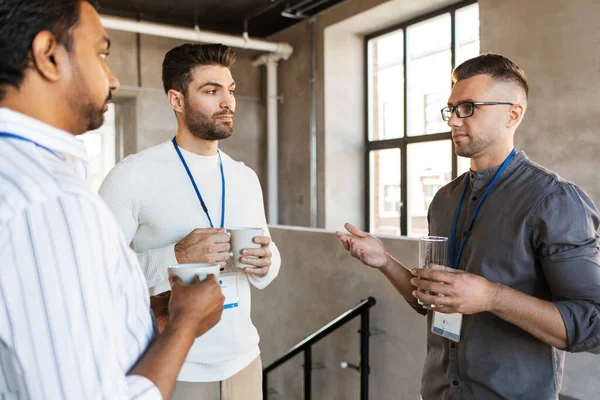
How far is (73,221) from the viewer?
688mm

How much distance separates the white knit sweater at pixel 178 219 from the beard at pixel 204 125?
0.26ft

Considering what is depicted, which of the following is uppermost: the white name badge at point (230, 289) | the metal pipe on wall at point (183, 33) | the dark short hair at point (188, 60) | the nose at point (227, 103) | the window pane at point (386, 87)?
the metal pipe on wall at point (183, 33)

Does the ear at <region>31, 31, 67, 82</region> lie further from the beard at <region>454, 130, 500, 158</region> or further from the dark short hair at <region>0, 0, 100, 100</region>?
the beard at <region>454, 130, 500, 158</region>

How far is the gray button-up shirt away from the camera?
129 cm

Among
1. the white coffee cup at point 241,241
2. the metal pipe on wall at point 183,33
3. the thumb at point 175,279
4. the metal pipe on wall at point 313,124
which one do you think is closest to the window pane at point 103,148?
the metal pipe on wall at point 183,33

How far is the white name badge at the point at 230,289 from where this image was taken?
1.71 m

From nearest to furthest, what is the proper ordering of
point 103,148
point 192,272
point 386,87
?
point 192,272 → point 386,87 → point 103,148

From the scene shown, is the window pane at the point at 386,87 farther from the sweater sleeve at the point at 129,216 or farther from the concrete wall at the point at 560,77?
the sweater sleeve at the point at 129,216

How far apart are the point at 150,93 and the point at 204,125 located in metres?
5.88

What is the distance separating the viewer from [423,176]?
6.42m

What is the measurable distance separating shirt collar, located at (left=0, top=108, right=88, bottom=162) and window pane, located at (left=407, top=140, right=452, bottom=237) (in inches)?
221

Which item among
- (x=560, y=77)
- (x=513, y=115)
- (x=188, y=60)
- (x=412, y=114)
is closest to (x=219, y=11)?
(x=412, y=114)

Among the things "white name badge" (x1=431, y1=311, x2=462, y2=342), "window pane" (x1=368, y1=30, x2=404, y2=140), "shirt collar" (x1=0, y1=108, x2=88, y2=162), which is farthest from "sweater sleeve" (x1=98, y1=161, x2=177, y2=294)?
"window pane" (x1=368, y1=30, x2=404, y2=140)

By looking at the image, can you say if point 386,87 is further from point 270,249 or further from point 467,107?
point 467,107
